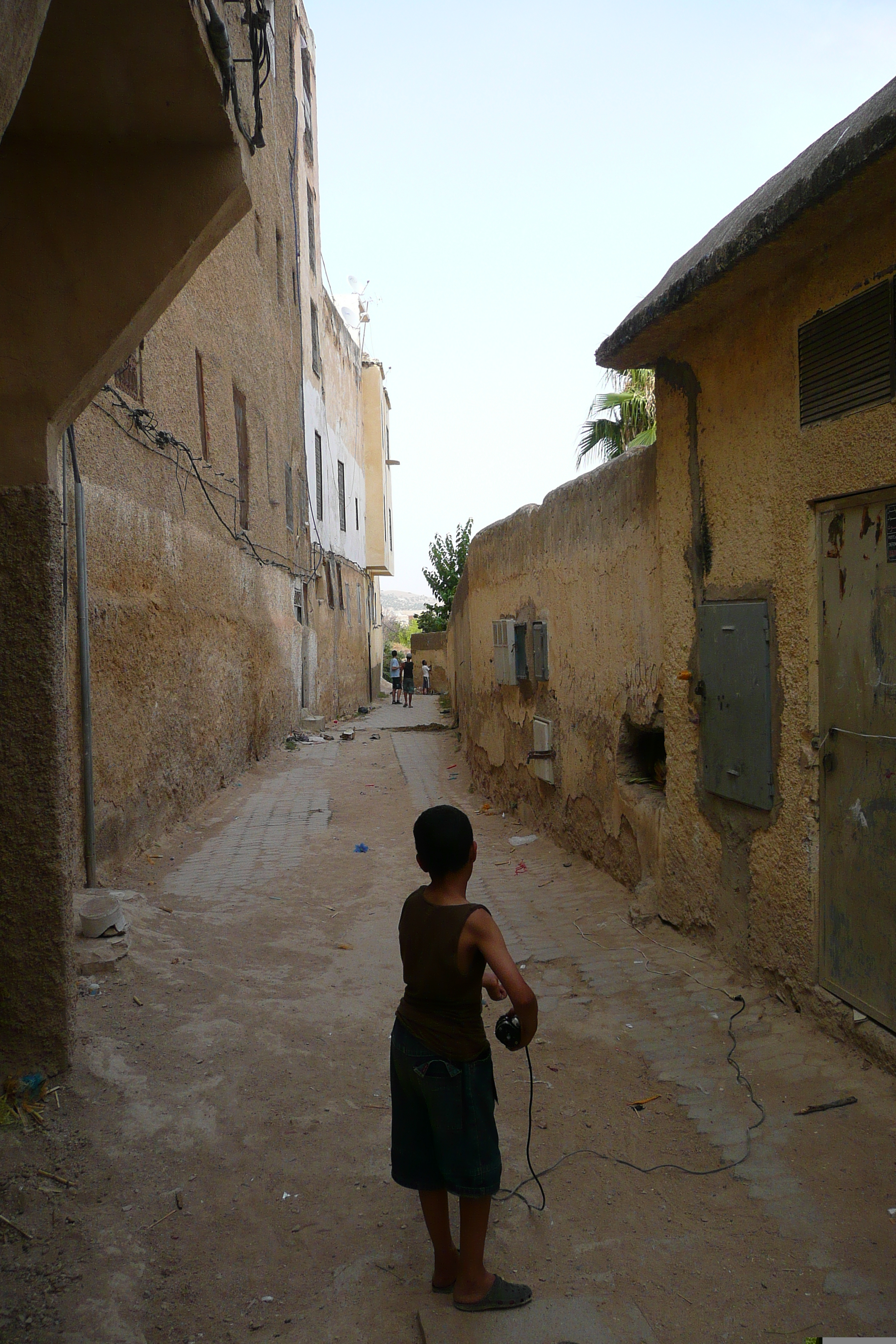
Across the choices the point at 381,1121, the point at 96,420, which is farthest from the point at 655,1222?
the point at 96,420

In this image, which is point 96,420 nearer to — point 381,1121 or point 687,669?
point 687,669

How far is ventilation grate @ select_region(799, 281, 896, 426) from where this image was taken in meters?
3.27

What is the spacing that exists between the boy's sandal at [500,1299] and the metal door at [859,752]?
1690mm

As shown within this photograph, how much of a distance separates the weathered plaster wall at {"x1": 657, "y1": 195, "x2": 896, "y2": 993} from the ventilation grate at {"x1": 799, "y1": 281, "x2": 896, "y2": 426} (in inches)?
2.1

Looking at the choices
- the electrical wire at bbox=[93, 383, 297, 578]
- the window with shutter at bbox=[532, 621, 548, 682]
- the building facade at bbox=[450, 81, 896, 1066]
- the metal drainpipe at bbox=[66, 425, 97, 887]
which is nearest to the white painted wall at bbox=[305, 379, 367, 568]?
the electrical wire at bbox=[93, 383, 297, 578]

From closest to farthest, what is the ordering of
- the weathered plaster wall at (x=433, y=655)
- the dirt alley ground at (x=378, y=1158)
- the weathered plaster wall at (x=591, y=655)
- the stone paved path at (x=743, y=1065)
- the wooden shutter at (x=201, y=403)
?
the dirt alley ground at (x=378, y=1158), the stone paved path at (x=743, y=1065), the weathered plaster wall at (x=591, y=655), the wooden shutter at (x=201, y=403), the weathered plaster wall at (x=433, y=655)

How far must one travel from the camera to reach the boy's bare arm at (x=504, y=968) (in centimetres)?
217

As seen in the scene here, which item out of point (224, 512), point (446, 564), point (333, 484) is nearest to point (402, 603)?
point (446, 564)

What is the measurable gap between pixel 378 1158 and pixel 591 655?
3914mm

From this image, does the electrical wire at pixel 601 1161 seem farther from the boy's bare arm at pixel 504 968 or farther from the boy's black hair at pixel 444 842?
the boy's black hair at pixel 444 842

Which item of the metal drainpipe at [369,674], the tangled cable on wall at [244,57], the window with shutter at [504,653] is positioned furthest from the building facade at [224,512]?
the metal drainpipe at [369,674]

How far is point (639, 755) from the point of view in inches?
232

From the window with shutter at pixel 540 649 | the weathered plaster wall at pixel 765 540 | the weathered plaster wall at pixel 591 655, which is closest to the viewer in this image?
the weathered plaster wall at pixel 765 540

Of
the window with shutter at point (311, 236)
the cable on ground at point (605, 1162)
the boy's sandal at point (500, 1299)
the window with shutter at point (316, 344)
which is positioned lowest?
the cable on ground at point (605, 1162)
